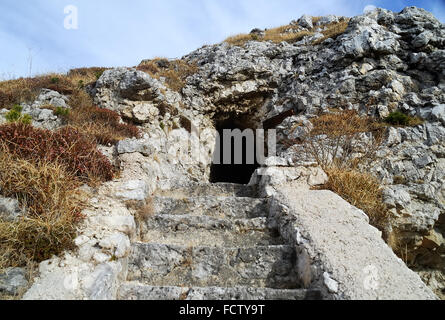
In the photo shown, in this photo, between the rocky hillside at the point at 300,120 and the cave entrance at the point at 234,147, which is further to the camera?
the cave entrance at the point at 234,147

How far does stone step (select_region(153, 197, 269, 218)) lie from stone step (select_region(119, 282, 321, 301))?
163 centimetres

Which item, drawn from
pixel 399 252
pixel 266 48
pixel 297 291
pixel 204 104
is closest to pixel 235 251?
pixel 297 291

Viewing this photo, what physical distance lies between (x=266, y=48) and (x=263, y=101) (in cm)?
295

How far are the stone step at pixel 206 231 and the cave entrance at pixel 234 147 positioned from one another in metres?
7.97

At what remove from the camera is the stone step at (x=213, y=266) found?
2981mm

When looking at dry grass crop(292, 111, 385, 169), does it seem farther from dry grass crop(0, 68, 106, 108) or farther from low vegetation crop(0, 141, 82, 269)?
dry grass crop(0, 68, 106, 108)

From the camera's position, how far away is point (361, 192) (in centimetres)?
462

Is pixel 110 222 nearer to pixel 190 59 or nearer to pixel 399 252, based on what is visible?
pixel 399 252

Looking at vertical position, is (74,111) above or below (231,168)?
above

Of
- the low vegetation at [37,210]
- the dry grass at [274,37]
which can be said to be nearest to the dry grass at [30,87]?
the low vegetation at [37,210]

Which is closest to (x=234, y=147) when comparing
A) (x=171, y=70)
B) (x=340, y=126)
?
(x=171, y=70)

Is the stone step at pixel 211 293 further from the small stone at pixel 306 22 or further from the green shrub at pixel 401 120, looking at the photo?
the small stone at pixel 306 22

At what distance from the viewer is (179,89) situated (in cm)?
1154

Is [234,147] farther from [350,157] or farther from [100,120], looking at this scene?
[350,157]
